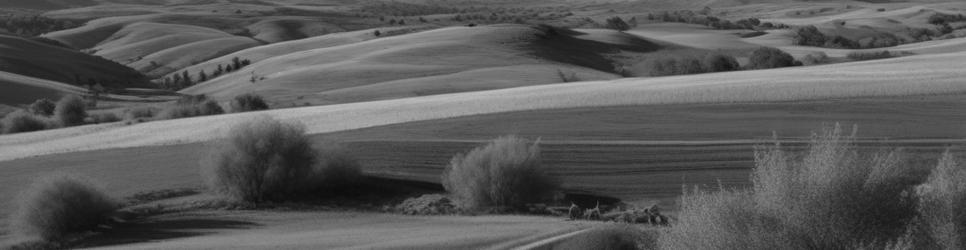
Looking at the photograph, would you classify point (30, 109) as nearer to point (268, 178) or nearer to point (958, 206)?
point (268, 178)

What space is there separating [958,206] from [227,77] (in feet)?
322

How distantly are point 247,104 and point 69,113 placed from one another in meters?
12.1

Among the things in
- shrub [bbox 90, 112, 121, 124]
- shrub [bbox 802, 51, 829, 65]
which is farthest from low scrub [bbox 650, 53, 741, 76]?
shrub [bbox 90, 112, 121, 124]

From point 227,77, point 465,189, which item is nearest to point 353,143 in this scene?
point 465,189

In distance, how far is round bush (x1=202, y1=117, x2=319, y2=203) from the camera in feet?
123

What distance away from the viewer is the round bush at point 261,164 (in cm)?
3741

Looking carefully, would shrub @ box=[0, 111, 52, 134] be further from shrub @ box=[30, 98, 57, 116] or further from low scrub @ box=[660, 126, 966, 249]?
low scrub @ box=[660, 126, 966, 249]

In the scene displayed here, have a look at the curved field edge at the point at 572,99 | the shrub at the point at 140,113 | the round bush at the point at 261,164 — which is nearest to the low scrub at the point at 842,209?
the round bush at the point at 261,164

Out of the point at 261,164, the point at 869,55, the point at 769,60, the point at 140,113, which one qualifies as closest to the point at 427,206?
the point at 261,164

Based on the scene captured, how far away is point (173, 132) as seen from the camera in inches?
2206

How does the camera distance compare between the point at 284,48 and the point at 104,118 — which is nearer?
the point at 104,118

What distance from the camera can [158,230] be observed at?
3266cm

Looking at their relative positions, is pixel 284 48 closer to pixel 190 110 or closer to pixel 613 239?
pixel 190 110

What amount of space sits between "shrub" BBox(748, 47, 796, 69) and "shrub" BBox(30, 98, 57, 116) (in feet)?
186
